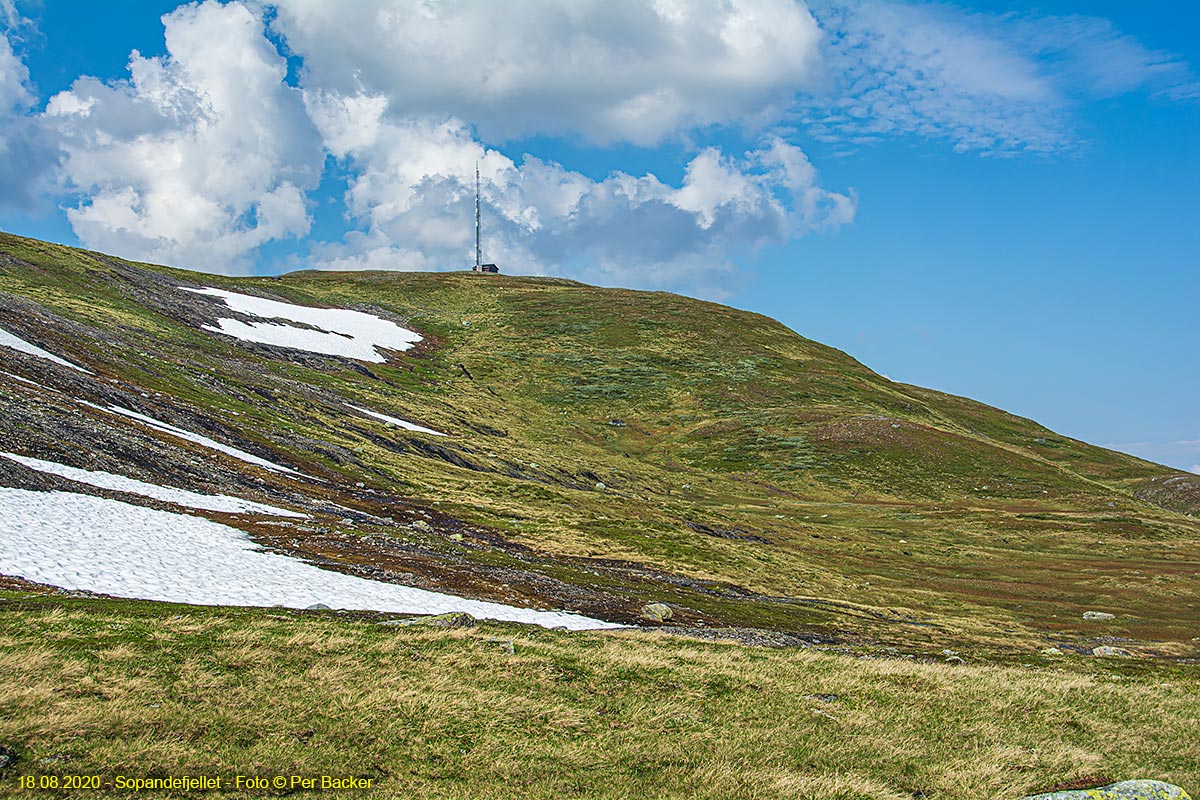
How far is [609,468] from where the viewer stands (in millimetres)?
113312

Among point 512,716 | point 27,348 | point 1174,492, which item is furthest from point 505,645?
point 1174,492

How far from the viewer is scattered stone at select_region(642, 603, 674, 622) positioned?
4188 cm

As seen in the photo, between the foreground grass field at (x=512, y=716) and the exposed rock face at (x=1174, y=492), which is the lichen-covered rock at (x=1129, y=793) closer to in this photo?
the foreground grass field at (x=512, y=716)

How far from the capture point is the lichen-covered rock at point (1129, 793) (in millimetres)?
15461

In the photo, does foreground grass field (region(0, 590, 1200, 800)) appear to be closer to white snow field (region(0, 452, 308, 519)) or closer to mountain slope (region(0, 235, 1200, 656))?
mountain slope (region(0, 235, 1200, 656))

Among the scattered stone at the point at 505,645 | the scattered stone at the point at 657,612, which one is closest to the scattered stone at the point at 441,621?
the scattered stone at the point at 505,645

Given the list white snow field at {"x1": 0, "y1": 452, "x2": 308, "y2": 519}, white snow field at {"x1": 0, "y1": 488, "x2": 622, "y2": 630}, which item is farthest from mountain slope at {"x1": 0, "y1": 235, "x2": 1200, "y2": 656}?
white snow field at {"x1": 0, "y1": 488, "x2": 622, "y2": 630}

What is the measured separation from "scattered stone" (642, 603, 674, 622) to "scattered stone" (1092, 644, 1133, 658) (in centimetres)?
2957

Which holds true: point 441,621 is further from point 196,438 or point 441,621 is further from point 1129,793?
point 196,438

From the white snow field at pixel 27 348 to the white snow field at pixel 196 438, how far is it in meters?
9.61

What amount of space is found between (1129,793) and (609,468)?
322 feet

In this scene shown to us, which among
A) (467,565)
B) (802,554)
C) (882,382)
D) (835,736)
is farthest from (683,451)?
(835,736)

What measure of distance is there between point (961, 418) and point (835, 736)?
189m

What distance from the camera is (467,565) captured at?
46312 millimetres
